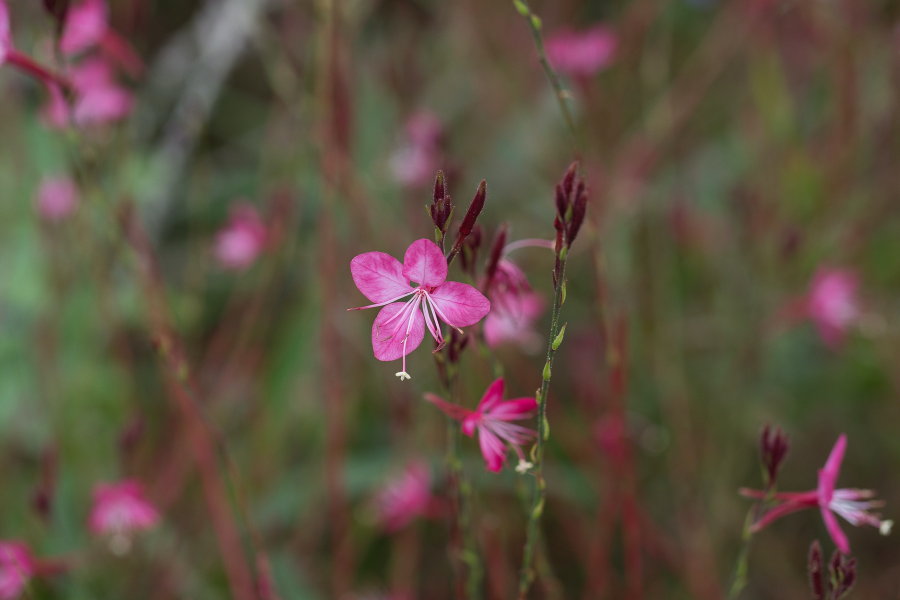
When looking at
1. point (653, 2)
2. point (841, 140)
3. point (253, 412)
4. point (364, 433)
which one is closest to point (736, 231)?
point (841, 140)

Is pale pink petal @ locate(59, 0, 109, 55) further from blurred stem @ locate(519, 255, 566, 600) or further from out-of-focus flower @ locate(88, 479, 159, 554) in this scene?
blurred stem @ locate(519, 255, 566, 600)

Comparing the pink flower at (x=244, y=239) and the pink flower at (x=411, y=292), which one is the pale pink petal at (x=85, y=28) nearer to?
the pink flower at (x=244, y=239)

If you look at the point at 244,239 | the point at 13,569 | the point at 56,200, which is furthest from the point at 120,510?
the point at 56,200

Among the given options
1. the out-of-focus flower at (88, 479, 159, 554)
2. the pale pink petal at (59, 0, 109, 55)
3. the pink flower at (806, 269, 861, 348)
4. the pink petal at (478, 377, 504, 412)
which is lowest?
the out-of-focus flower at (88, 479, 159, 554)

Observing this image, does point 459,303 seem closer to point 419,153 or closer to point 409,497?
point 409,497

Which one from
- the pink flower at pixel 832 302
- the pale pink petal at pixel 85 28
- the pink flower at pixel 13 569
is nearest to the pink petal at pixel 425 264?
the pink flower at pixel 13 569

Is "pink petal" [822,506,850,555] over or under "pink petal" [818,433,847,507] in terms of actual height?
under

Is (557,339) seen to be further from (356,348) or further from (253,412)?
(253,412)

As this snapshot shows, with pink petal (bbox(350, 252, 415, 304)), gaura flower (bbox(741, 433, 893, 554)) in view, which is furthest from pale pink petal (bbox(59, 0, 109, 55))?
gaura flower (bbox(741, 433, 893, 554))
